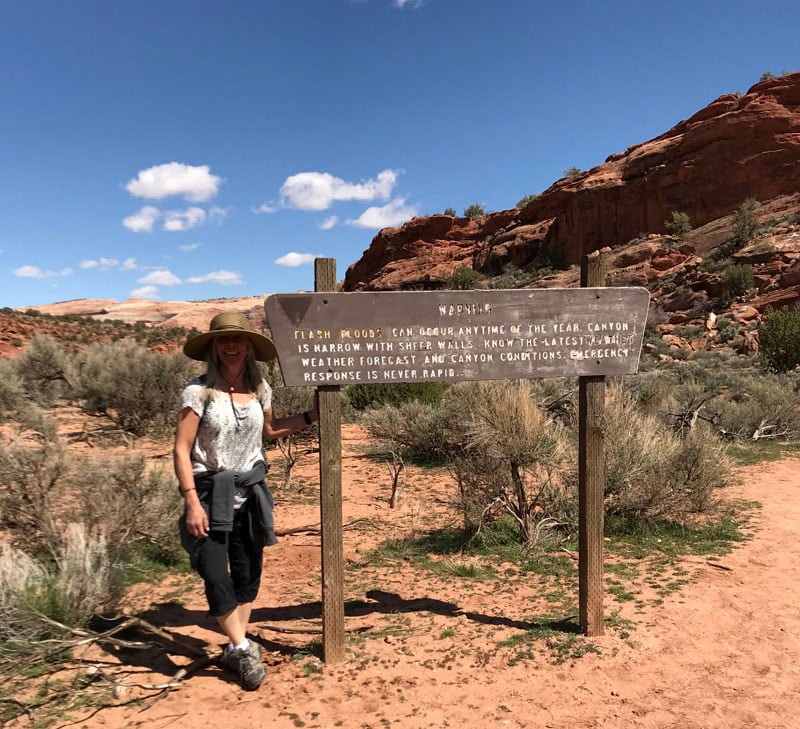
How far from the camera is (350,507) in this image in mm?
6238

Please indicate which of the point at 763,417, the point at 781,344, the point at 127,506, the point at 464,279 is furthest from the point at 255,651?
the point at 464,279

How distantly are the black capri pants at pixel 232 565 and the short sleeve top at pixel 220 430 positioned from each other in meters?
0.30

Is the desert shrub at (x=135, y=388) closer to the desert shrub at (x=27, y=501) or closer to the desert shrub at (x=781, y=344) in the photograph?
the desert shrub at (x=27, y=501)

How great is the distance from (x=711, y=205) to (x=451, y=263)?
26739mm

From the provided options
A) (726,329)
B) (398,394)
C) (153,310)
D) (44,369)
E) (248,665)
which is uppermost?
(153,310)

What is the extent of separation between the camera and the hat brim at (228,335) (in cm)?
269

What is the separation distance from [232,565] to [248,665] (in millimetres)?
503

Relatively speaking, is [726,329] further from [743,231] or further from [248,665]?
[248,665]

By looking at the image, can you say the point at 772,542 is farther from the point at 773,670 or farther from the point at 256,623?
the point at 256,623

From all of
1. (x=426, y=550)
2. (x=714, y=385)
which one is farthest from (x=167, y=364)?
(x=714, y=385)

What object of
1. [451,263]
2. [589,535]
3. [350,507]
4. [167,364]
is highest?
[451,263]

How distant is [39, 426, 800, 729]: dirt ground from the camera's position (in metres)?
2.52

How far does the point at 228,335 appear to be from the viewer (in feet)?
9.00

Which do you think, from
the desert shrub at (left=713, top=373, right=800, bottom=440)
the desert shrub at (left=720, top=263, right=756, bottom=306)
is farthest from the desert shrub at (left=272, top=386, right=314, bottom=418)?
the desert shrub at (left=720, top=263, right=756, bottom=306)
